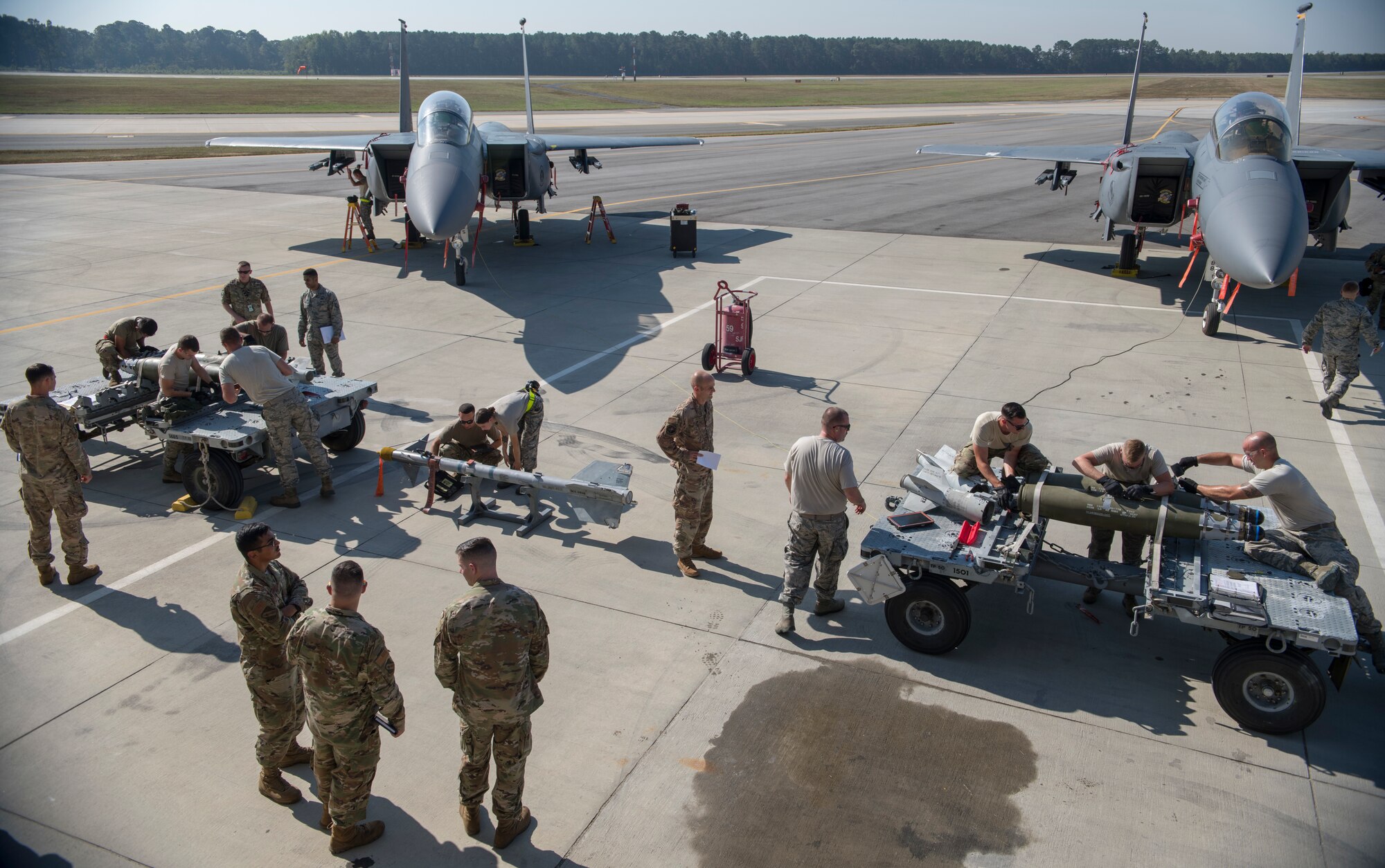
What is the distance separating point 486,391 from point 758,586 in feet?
19.6

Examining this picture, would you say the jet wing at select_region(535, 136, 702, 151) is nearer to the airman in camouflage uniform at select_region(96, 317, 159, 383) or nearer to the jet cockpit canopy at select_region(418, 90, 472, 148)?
the jet cockpit canopy at select_region(418, 90, 472, 148)

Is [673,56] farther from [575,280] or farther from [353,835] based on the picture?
[353,835]

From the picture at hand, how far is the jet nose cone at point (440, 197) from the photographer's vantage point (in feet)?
48.8

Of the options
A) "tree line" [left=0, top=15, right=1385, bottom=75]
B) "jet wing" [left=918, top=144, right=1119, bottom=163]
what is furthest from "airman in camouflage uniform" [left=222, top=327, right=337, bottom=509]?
"tree line" [left=0, top=15, right=1385, bottom=75]

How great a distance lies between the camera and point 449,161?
52.3ft

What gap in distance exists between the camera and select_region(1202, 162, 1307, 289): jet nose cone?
41.0ft

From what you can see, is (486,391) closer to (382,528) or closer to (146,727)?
(382,528)

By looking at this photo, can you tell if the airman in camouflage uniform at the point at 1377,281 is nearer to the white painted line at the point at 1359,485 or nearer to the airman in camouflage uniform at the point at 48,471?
the white painted line at the point at 1359,485

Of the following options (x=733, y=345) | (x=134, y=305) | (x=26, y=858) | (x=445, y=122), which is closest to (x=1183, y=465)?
(x=733, y=345)

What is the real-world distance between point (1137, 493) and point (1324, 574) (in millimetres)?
1206

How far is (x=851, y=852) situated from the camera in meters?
4.73

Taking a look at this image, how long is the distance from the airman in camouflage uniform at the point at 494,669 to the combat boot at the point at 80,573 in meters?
4.80

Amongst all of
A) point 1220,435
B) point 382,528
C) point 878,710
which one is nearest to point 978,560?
point 878,710

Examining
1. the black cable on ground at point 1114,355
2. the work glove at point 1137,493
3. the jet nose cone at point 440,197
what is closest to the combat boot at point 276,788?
the work glove at point 1137,493
